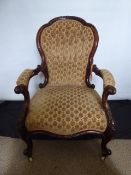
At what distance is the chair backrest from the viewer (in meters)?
1.58

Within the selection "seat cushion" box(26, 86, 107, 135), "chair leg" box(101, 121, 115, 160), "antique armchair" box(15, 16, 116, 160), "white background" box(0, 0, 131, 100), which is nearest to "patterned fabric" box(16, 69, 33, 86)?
"antique armchair" box(15, 16, 116, 160)

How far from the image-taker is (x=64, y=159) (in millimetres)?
1538

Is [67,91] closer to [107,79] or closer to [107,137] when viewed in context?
[107,79]

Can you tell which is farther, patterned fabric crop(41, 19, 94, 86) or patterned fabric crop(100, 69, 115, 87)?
patterned fabric crop(41, 19, 94, 86)

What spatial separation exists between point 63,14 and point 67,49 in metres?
0.38

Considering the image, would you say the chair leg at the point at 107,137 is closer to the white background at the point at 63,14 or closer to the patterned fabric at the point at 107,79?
the patterned fabric at the point at 107,79

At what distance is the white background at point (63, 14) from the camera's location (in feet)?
5.76

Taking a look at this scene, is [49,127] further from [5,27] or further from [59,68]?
[5,27]

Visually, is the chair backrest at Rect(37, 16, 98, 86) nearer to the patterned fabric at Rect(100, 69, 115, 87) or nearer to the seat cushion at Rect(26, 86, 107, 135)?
the patterned fabric at Rect(100, 69, 115, 87)

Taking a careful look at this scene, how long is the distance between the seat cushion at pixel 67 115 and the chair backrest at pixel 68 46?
0.96ft

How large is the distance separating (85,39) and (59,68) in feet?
0.98

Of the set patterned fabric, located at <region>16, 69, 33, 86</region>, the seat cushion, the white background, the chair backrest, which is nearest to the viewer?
the seat cushion

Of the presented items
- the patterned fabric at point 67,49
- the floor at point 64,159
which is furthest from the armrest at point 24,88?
the floor at point 64,159

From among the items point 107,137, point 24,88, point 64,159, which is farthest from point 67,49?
point 64,159
